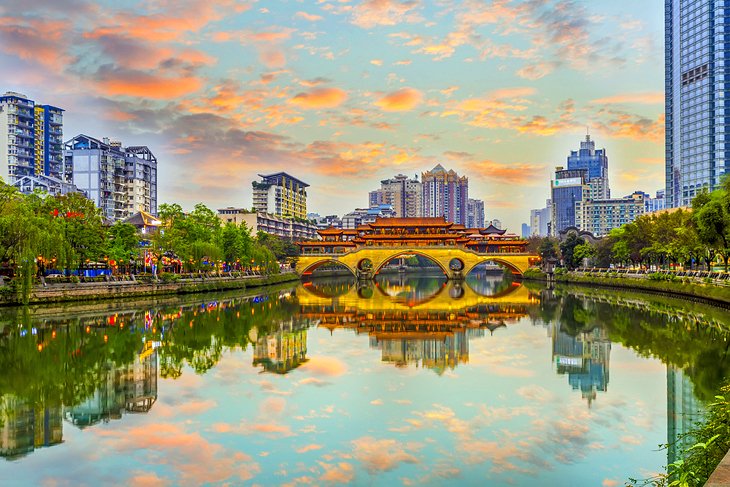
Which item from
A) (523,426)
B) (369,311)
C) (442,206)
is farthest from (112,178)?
(442,206)

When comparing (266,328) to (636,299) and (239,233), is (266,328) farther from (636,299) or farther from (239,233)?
(239,233)

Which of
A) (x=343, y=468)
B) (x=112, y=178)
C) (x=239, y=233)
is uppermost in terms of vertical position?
(x=112, y=178)

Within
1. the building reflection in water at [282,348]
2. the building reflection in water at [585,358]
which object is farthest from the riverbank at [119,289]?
the building reflection in water at [585,358]

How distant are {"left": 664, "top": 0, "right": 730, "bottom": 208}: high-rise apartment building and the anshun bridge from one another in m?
28.3

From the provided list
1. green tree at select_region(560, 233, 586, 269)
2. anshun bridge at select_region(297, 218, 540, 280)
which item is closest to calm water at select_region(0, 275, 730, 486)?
green tree at select_region(560, 233, 586, 269)

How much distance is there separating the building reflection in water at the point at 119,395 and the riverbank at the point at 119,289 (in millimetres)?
15995

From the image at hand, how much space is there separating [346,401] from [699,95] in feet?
295

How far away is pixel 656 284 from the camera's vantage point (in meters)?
41.0

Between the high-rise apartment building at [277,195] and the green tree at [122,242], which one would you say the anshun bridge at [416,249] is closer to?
the green tree at [122,242]

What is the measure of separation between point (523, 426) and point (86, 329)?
18223mm

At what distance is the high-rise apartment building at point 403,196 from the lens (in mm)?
186500

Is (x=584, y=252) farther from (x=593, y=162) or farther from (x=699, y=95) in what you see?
(x=593, y=162)

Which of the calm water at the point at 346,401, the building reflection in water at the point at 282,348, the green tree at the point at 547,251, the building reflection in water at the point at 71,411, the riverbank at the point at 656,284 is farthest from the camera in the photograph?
the green tree at the point at 547,251

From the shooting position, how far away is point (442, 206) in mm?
190625
